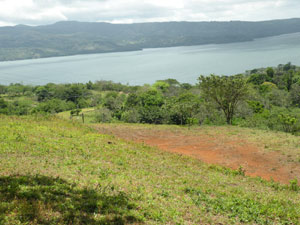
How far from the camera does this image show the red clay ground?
1270cm

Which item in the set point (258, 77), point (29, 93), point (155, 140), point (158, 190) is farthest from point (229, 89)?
point (29, 93)

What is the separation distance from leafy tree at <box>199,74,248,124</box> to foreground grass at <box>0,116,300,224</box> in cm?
1691

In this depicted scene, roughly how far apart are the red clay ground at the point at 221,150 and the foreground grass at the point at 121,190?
199cm

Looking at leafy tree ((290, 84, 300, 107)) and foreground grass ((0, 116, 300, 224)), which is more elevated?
foreground grass ((0, 116, 300, 224))

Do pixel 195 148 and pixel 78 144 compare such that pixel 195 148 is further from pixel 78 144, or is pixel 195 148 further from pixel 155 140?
pixel 78 144

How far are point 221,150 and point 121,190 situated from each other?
997 centimetres

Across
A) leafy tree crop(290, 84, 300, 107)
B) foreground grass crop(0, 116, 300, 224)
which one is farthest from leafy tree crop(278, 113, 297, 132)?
leafy tree crop(290, 84, 300, 107)

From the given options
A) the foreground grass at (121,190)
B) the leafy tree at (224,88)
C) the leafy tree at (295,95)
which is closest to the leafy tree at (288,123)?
the leafy tree at (224,88)

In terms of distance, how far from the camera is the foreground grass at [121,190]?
5.61 m

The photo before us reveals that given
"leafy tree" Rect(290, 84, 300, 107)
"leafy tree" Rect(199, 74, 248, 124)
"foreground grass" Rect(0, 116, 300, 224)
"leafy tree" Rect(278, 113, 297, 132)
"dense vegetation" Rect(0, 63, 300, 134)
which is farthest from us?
"leafy tree" Rect(290, 84, 300, 107)

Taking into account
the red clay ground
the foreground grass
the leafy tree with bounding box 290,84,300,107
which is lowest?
the leafy tree with bounding box 290,84,300,107

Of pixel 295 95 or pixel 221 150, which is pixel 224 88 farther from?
pixel 295 95

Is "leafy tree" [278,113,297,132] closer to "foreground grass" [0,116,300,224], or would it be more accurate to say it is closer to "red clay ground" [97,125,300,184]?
"red clay ground" [97,125,300,184]

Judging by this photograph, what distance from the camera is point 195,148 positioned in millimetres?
16547
